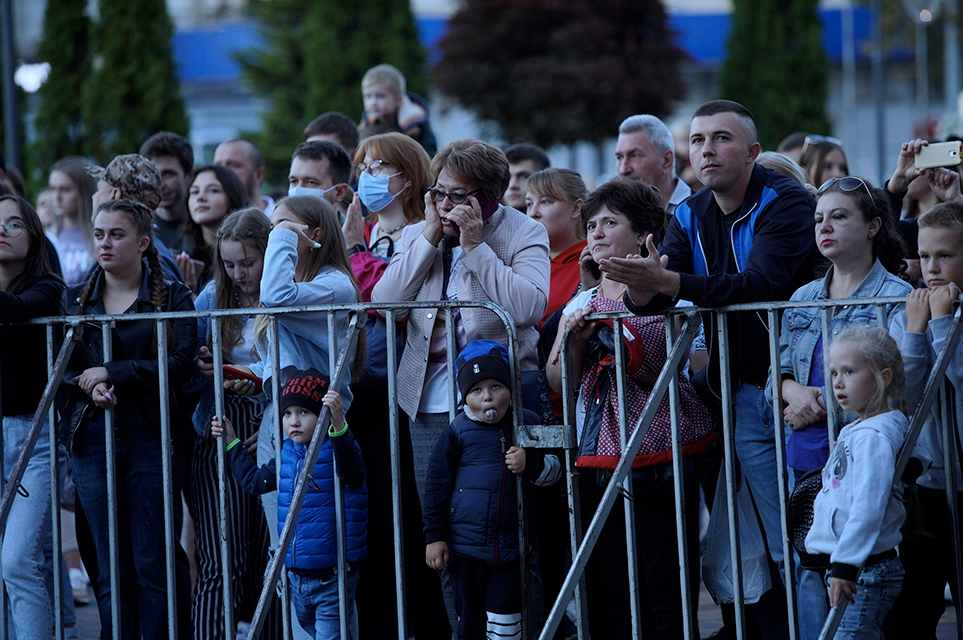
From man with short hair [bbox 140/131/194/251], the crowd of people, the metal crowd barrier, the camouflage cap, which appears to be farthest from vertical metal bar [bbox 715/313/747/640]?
man with short hair [bbox 140/131/194/251]

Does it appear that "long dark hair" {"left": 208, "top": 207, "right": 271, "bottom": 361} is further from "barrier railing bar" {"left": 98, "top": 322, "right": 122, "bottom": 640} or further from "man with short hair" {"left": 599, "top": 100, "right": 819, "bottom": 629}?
"man with short hair" {"left": 599, "top": 100, "right": 819, "bottom": 629}

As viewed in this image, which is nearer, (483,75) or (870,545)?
(870,545)

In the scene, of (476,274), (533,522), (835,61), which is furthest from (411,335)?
(835,61)

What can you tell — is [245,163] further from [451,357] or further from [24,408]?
[451,357]

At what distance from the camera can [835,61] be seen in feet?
116

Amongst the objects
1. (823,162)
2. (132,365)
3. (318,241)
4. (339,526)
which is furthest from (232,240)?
(823,162)

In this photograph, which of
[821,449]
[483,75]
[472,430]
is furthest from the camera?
[483,75]

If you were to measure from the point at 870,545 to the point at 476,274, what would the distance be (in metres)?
1.80

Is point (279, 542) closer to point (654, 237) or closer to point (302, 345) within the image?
point (302, 345)

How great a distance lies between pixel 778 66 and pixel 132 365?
2291 centimetres

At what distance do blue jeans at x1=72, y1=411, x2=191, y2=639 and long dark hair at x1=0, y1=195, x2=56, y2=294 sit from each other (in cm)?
71

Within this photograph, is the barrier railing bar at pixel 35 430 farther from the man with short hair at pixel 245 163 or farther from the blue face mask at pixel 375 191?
the man with short hair at pixel 245 163

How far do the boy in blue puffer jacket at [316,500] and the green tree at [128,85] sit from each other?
14.4m

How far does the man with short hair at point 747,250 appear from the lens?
14.2 feet
